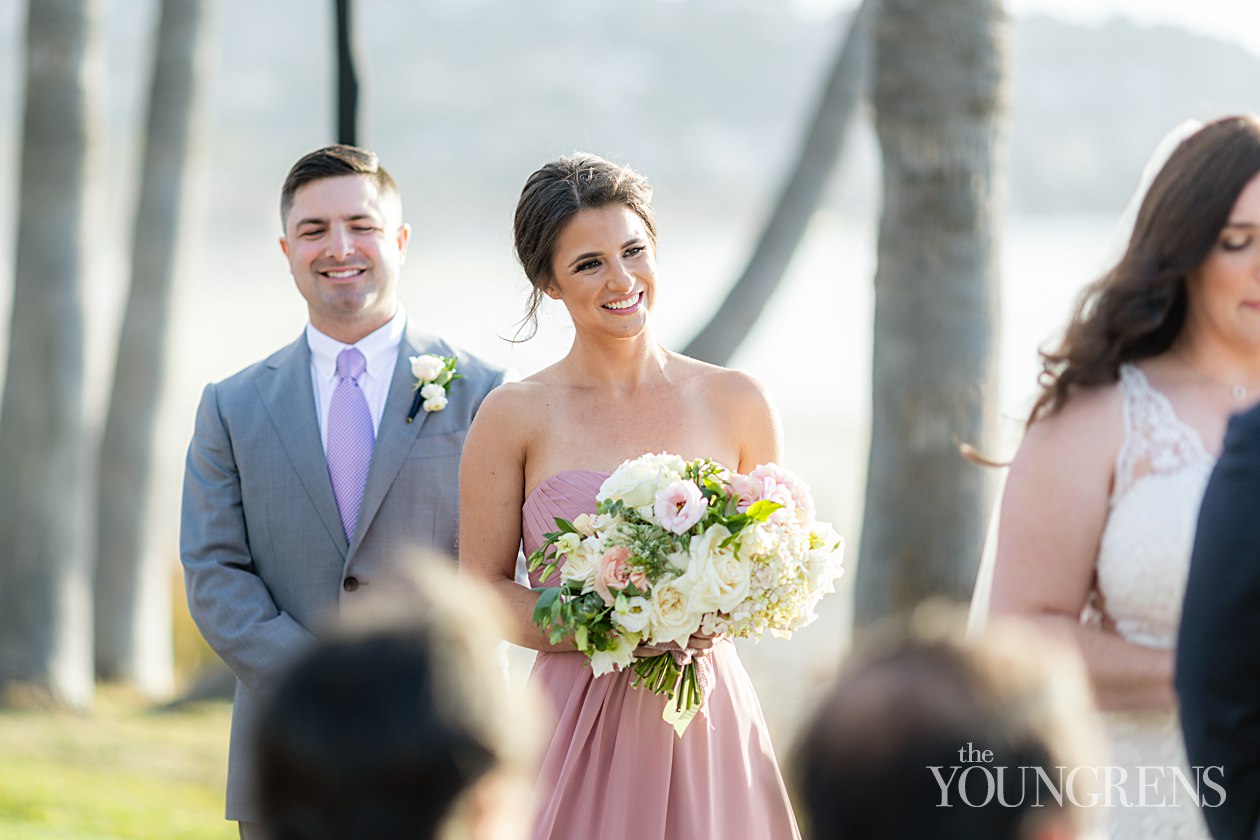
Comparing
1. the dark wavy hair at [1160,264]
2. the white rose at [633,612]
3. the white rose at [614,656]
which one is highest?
the dark wavy hair at [1160,264]

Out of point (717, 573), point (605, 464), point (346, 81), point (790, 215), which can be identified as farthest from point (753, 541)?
point (790, 215)

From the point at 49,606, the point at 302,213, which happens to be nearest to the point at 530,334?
the point at 302,213

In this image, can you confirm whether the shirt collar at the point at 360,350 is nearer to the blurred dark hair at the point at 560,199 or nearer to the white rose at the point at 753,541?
the blurred dark hair at the point at 560,199

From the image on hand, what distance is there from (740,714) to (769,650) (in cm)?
1139

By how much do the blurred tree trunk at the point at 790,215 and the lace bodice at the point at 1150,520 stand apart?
26.3 ft

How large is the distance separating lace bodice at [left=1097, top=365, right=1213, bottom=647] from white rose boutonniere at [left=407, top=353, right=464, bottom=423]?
84.6 inches

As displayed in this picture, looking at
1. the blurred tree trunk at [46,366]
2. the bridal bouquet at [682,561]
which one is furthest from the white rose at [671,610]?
the blurred tree trunk at [46,366]

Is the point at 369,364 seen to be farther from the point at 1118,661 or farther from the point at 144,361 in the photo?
the point at 144,361

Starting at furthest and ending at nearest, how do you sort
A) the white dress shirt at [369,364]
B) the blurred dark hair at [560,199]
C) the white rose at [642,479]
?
Result: the white dress shirt at [369,364], the blurred dark hair at [560,199], the white rose at [642,479]

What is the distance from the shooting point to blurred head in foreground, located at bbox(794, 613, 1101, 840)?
177cm

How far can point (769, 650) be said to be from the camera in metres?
15.4

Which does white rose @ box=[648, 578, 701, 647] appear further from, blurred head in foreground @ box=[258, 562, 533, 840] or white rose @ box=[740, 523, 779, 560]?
blurred head in foreground @ box=[258, 562, 533, 840]

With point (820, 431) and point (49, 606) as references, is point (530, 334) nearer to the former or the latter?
point (49, 606)

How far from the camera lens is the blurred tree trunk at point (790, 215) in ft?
37.2
